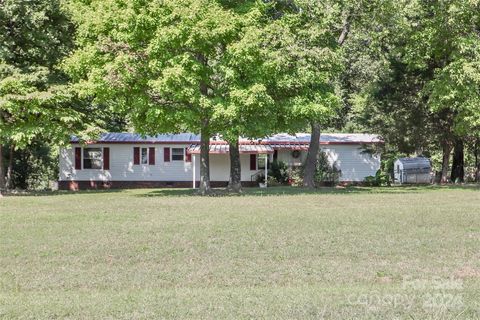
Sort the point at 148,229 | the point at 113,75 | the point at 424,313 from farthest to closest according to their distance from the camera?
the point at 113,75, the point at 148,229, the point at 424,313

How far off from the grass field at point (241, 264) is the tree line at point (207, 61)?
789cm

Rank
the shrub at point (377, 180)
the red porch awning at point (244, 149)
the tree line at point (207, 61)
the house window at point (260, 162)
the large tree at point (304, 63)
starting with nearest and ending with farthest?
the tree line at point (207, 61) → the large tree at point (304, 63) → the red porch awning at point (244, 149) → the shrub at point (377, 180) → the house window at point (260, 162)

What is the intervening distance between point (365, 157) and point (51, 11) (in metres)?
20.6

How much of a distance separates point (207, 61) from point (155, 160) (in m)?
12.6

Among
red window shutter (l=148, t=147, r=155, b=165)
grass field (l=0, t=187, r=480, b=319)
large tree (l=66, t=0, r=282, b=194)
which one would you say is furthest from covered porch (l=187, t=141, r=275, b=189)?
grass field (l=0, t=187, r=480, b=319)

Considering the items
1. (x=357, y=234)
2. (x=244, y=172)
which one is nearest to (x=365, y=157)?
(x=244, y=172)

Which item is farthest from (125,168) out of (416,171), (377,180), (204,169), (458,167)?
(458,167)

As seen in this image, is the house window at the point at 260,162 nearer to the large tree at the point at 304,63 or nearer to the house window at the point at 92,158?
the house window at the point at 92,158

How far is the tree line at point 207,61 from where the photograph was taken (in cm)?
2312

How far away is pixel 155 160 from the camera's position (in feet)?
120

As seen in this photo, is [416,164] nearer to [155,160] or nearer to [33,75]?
[155,160]

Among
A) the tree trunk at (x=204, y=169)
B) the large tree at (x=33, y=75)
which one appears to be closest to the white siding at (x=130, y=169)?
the large tree at (x=33, y=75)

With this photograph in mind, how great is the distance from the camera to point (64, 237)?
12094mm

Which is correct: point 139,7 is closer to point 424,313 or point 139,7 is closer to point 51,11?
point 51,11
